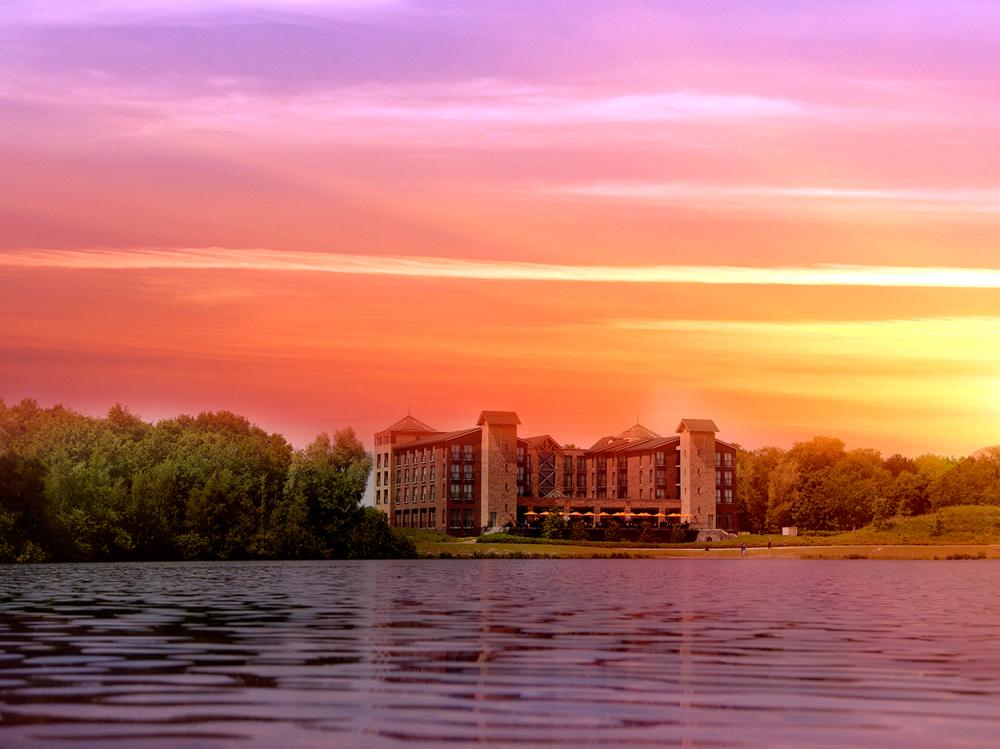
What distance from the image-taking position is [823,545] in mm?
171125

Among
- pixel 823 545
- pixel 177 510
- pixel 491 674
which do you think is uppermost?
pixel 177 510

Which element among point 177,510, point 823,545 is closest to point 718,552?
point 823,545

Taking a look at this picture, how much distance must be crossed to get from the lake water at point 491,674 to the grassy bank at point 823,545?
100 m

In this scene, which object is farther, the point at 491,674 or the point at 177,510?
the point at 177,510

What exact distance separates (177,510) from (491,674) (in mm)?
104908

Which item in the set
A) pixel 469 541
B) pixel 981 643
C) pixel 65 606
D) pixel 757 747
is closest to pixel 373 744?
pixel 757 747

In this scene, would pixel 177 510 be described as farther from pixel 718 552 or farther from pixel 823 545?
pixel 823 545

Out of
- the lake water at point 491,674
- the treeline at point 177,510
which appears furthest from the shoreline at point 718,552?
the lake water at point 491,674

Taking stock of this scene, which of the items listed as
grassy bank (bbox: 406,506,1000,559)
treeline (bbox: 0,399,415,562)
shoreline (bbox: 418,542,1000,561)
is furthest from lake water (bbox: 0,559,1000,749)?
grassy bank (bbox: 406,506,1000,559)

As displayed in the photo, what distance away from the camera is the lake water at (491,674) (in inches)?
663

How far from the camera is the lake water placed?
16.8 metres

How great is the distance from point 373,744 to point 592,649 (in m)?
13.8

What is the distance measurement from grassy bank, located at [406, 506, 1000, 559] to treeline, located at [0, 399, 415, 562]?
12.0 meters

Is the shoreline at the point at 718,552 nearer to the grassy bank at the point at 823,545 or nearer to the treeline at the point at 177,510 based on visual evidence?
the grassy bank at the point at 823,545
